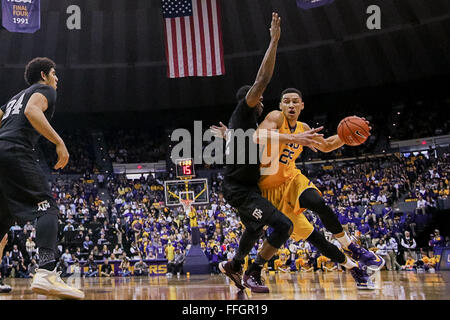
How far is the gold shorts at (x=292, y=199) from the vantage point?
172 inches

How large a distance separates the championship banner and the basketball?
374 inches

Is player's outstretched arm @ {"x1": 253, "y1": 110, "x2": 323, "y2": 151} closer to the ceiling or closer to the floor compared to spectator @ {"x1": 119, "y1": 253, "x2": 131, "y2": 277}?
closer to the ceiling

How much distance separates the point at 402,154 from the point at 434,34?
21.3 feet

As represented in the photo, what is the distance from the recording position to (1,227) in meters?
3.68

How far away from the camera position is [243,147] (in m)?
4.14

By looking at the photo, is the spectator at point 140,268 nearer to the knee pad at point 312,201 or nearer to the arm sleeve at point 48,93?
the knee pad at point 312,201

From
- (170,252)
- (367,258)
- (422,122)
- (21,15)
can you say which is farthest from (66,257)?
(422,122)

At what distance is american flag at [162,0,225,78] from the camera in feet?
40.8

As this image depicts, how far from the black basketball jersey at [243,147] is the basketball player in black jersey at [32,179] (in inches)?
60.6

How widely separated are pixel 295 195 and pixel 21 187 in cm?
249

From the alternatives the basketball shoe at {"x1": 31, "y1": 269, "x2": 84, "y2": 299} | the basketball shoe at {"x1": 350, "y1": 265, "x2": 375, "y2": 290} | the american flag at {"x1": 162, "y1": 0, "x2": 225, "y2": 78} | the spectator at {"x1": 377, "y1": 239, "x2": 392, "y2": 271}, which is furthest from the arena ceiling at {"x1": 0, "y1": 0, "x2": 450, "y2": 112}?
the basketball shoe at {"x1": 31, "y1": 269, "x2": 84, "y2": 299}

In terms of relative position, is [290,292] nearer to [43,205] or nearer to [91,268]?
[43,205]

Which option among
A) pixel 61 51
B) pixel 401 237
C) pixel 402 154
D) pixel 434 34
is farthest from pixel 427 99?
pixel 61 51

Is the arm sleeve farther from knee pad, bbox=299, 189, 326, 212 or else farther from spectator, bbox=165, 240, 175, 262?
spectator, bbox=165, 240, 175, 262
